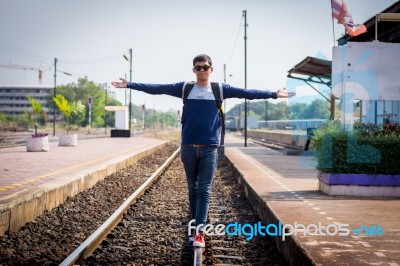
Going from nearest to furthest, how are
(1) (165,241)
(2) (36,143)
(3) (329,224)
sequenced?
(3) (329,224) < (1) (165,241) < (2) (36,143)

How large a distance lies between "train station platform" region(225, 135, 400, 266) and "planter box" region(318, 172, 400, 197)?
0.73 feet

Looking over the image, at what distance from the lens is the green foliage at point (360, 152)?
7672 millimetres

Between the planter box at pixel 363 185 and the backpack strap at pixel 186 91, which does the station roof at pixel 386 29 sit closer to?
the planter box at pixel 363 185

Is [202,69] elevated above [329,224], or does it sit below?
above

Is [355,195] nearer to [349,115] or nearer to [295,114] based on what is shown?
[349,115]

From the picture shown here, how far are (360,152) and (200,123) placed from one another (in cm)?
454

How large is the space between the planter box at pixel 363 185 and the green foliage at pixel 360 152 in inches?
4.0

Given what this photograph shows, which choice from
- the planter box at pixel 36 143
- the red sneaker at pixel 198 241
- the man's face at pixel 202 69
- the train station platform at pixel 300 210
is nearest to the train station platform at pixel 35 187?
the train station platform at pixel 300 210

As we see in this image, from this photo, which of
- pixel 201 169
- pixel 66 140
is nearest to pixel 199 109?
pixel 201 169

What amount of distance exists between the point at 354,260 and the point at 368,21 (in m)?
14.1

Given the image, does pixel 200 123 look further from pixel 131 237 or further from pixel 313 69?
pixel 313 69

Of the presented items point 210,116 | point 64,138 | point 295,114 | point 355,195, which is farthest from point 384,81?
point 295,114

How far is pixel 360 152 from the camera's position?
7.74 metres

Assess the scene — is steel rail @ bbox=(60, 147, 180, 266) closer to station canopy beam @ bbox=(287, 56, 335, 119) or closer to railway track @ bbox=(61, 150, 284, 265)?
railway track @ bbox=(61, 150, 284, 265)
